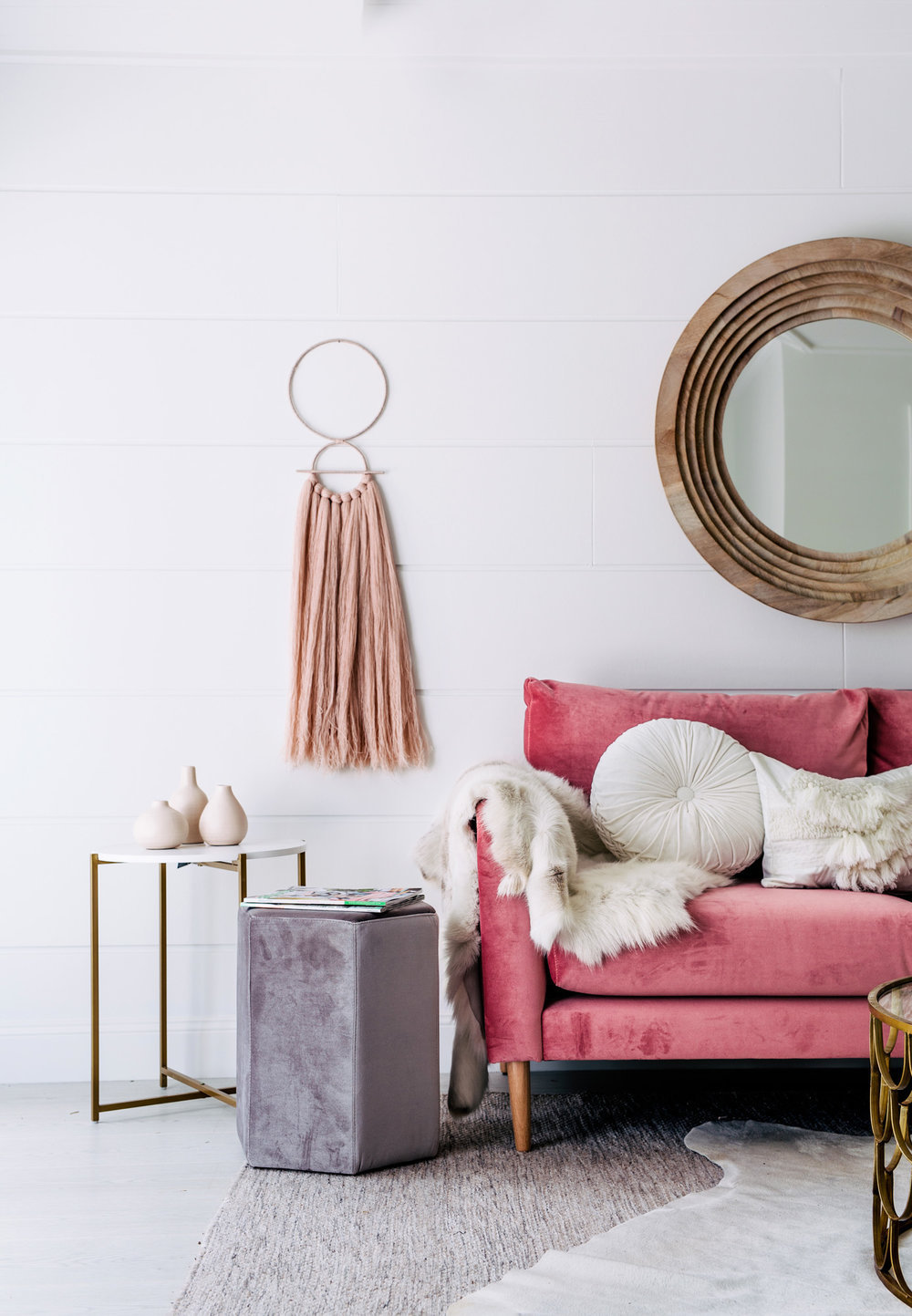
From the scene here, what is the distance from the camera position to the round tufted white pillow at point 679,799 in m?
2.28

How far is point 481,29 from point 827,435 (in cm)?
141

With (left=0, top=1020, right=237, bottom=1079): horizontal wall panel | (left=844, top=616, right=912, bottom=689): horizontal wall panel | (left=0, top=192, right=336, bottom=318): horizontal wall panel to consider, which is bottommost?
(left=0, top=1020, right=237, bottom=1079): horizontal wall panel

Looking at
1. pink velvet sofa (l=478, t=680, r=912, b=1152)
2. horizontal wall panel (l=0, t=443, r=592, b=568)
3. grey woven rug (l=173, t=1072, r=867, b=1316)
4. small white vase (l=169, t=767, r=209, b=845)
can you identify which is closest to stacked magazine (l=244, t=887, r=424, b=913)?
pink velvet sofa (l=478, t=680, r=912, b=1152)

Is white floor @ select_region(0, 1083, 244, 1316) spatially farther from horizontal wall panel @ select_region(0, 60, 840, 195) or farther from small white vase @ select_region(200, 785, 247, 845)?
horizontal wall panel @ select_region(0, 60, 840, 195)

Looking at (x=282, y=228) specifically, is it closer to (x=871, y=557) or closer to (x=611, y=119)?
(x=611, y=119)

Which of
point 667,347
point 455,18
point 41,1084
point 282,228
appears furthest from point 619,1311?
point 455,18

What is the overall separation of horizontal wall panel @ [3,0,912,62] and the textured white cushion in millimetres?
1963

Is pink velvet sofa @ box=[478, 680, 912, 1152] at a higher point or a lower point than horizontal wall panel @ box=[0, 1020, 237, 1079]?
higher

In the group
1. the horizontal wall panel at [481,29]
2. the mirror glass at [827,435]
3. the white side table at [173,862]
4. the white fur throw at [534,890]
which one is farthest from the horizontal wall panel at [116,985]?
the horizontal wall panel at [481,29]

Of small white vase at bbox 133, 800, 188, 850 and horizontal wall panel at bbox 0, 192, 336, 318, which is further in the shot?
horizontal wall panel at bbox 0, 192, 336, 318

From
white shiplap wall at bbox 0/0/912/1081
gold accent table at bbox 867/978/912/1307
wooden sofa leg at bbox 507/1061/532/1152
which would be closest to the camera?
gold accent table at bbox 867/978/912/1307

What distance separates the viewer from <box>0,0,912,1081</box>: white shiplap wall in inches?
107

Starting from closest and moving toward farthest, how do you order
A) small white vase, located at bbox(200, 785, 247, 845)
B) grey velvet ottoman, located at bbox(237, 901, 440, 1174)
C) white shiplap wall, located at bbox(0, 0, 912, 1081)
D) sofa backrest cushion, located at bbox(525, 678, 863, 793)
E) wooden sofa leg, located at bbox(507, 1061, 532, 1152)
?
1. grey velvet ottoman, located at bbox(237, 901, 440, 1174)
2. wooden sofa leg, located at bbox(507, 1061, 532, 1152)
3. small white vase, located at bbox(200, 785, 247, 845)
4. sofa backrest cushion, located at bbox(525, 678, 863, 793)
5. white shiplap wall, located at bbox(0, 0, 912, 1081)

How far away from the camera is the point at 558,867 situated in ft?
6.45
